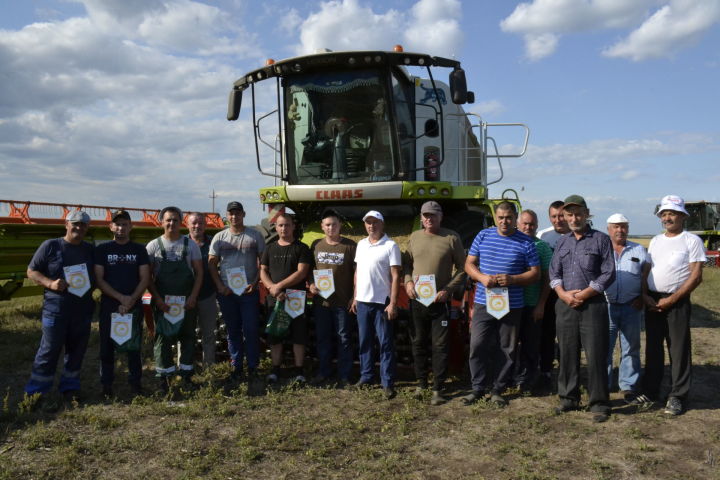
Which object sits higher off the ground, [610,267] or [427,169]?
[427,169]

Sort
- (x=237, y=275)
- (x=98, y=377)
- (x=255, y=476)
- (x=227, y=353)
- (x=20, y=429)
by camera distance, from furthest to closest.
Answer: (x=227, y=353) → (x=98, y=377) → (x=237, y=275) → (x=20, y=429) → (x=255, y=476)

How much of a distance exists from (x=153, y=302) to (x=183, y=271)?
1.41 feet

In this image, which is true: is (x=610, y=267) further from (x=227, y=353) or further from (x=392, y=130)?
(x=227, y=353)

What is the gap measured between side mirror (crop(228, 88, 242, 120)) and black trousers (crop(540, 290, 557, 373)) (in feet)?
14.8

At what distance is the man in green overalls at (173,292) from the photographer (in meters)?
5.23

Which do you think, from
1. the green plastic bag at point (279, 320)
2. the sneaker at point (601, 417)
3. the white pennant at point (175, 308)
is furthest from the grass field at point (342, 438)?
the white pennant at point (175, 308)

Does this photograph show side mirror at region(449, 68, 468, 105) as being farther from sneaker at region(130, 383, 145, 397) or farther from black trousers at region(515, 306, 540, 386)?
sneaker at region(130, 383, 145, 397)

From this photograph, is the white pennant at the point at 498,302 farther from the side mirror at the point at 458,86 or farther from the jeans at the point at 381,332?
the side mirror at the point at 458,86

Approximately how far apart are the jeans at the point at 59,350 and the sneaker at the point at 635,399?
514 cm

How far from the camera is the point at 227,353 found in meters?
6.38

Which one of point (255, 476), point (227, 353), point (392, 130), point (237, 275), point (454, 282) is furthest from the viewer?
point (392, 130)

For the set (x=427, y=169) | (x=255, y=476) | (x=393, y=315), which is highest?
(x=427, y=169)

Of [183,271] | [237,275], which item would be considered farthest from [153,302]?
[237,275]

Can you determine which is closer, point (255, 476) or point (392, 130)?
point (255, 476)
